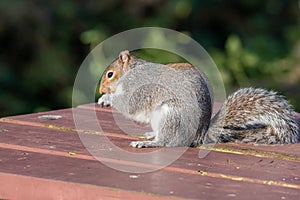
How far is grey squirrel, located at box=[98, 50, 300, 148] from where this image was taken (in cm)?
191

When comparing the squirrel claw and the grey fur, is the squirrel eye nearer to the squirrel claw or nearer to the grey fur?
the grey fur

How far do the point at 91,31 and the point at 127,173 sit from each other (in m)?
2.82

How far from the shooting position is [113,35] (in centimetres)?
450

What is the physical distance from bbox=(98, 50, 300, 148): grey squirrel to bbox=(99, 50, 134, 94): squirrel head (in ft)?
0.24

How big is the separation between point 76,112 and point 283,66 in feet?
7.34

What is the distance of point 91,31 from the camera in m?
4.31

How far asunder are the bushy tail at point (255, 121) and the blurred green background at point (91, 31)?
2.25 meters

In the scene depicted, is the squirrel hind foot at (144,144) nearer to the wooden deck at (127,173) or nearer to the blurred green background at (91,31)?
the wooden deck at (127,173)

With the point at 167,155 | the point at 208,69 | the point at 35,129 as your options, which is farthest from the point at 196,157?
the point at 208,69

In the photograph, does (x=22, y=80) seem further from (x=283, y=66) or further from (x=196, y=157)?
(x=196, y=157)

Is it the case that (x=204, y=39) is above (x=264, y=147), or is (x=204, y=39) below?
above

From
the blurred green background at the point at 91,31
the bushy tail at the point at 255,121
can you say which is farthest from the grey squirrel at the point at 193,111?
the blurred green background at the point at 91,31

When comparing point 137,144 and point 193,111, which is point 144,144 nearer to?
point 137,144

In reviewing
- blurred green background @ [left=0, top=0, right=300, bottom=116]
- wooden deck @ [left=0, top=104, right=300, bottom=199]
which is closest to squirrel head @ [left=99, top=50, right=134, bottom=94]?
wooden deck @ [left=0, top=104, right=300, bottom=199]
